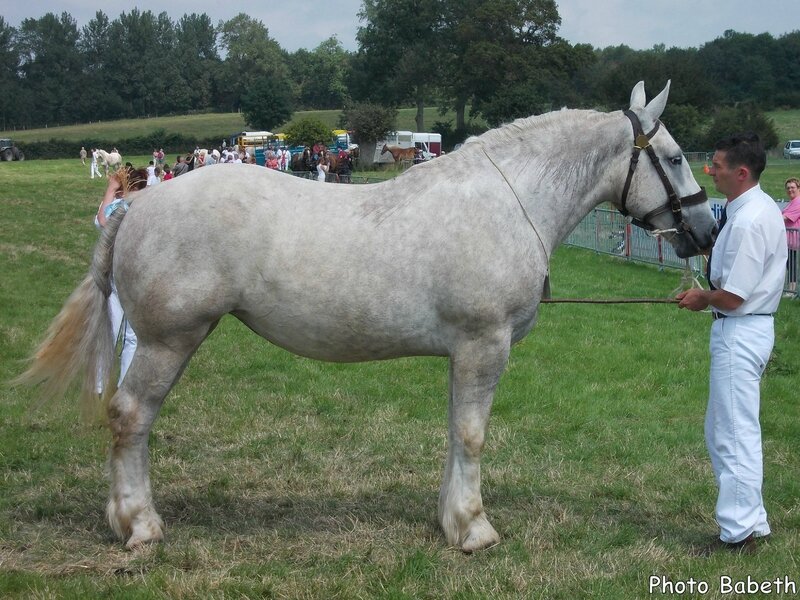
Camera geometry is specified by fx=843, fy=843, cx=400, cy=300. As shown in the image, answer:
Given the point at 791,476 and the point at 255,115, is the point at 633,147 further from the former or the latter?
the point at 255,115

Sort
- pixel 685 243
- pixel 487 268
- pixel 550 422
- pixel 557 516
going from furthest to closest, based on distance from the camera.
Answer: pixel 550 422 → pixel 557 516 → pixel 685 243 → pixel 487 268

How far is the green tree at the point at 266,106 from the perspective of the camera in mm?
79375

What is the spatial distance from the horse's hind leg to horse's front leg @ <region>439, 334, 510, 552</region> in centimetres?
154

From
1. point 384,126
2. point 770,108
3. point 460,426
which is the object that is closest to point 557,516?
point 460,426

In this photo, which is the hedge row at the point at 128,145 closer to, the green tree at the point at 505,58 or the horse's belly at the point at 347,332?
the green tree at the point at 505,58

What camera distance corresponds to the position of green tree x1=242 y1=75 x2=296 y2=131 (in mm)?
79375

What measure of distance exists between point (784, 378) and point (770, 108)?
78923 mm

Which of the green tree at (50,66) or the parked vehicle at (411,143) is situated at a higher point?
the green tree at (50,66)

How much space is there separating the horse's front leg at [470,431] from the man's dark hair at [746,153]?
161cm

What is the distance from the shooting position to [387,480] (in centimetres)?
603

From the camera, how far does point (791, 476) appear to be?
5977 millimetres

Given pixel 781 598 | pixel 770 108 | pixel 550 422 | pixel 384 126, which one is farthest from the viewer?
pixel 770 108

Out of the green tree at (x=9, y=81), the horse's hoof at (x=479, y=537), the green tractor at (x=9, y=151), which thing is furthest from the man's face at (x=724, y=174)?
the green tree at (x=9, y=81)

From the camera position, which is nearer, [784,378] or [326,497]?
[326,497]
